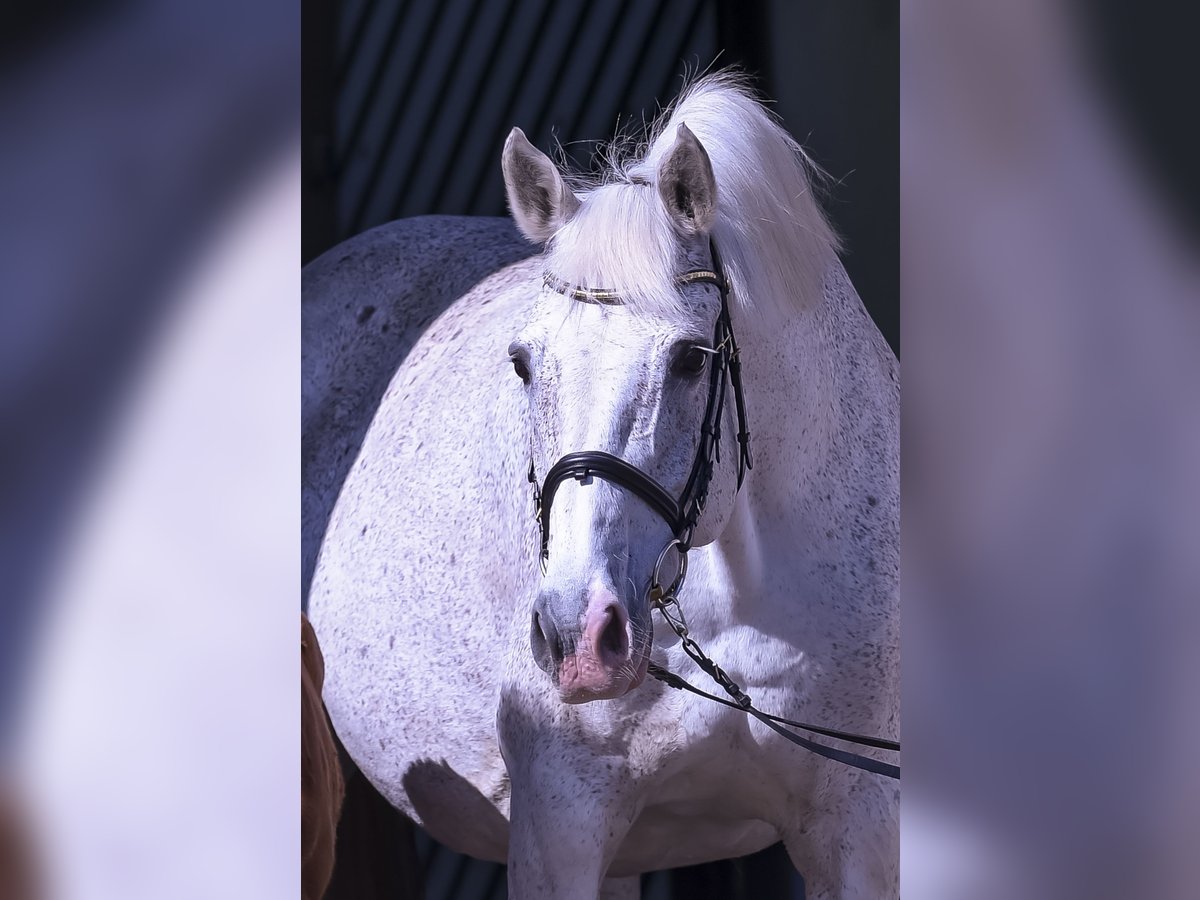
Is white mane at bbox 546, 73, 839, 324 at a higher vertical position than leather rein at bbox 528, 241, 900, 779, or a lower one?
higher

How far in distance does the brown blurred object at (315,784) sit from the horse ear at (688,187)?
37.4 inches

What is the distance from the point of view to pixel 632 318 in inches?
65.7

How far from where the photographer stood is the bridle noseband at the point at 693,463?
63.7 inches

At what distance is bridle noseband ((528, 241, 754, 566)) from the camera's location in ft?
5.31

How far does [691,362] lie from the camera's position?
5.57 ft
